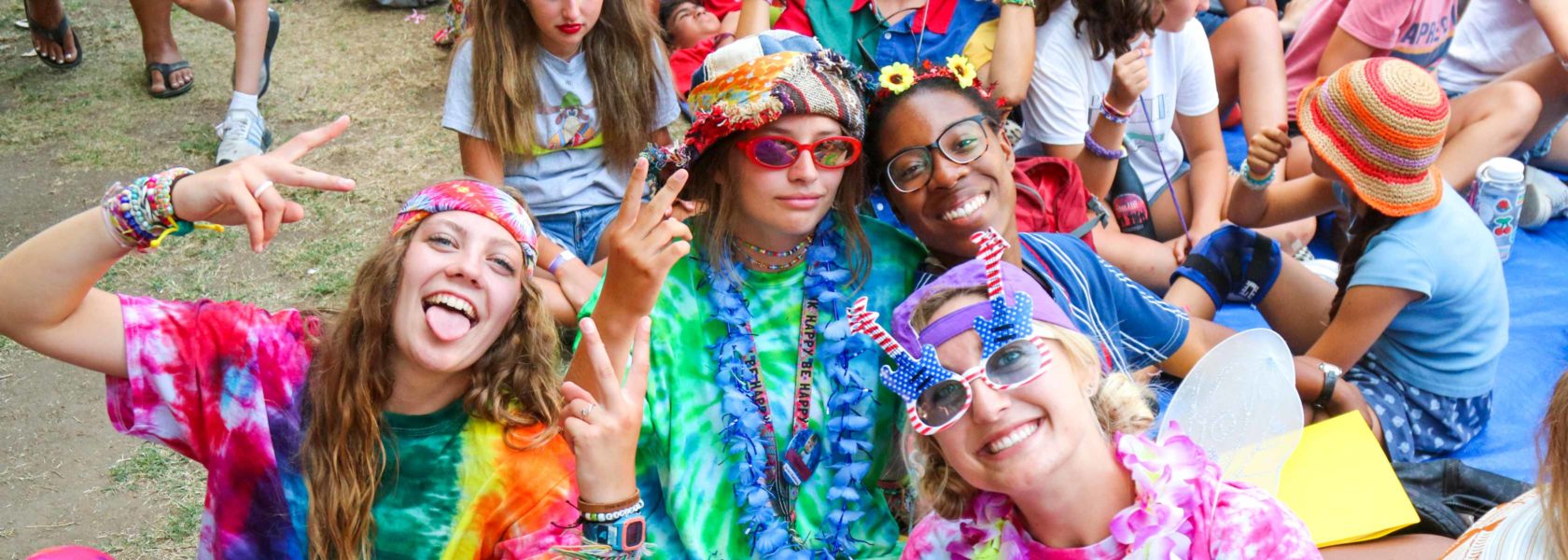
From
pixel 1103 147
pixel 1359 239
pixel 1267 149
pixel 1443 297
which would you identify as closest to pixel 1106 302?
pixel 1359 239

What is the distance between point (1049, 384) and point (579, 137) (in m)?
2.12

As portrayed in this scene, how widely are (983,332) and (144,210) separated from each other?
4.50 ft

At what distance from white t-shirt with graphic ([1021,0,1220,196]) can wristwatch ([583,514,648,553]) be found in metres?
2.18

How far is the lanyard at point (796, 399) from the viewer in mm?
2430

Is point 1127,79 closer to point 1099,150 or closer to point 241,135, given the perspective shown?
point 1099,150

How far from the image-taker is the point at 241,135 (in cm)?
498

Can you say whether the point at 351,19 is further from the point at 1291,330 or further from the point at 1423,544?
the point at 1423,544

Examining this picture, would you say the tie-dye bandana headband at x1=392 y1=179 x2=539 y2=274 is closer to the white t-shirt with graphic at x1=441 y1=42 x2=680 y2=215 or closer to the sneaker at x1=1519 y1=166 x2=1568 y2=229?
the white t-shirt with graphic at x1=441 y1=42 x2=680 y2=215

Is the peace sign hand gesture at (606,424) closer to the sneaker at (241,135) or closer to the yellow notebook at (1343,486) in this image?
the yellow notebook at (1343,486)

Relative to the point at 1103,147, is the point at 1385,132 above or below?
above

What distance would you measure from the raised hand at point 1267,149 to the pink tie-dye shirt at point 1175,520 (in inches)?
61.2

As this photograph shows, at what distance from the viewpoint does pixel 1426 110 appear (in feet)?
9.10

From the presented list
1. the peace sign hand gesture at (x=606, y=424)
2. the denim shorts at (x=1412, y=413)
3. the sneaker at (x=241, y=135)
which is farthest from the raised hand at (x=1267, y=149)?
the sneaker at (x=241, y=135)

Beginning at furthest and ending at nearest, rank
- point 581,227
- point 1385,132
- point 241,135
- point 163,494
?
point 241,135 < point 581,227 < point 163,494 < point 1385,132
